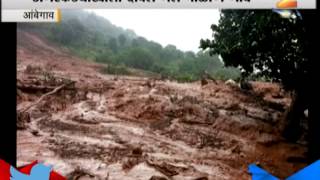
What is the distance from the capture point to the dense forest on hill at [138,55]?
696 centimetres

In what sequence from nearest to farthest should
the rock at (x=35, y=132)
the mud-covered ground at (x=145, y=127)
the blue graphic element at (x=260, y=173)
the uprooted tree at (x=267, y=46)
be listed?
the blue graphic element at (x=260, y=173) → the uprooted tree at (x=267, y=46) → the mud-covered ground at (x=145, y=127) → the rock at (x=35, y=132)

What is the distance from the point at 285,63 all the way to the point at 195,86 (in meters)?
2.48

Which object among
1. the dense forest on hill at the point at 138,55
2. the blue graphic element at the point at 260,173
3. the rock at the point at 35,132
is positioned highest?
the dense forest on hill at the point at 138,55

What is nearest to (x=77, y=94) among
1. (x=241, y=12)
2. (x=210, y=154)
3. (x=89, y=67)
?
(x=89, y=67)

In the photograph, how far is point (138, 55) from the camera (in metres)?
7.36

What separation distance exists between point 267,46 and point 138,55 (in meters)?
3.02

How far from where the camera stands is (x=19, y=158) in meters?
4.68

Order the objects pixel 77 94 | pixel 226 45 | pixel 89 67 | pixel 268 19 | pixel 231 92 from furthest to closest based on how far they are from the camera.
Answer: pixel 89 67 → pixel 231 92 → pixel 77 94 → pixel 226 45 → pixel 268 19

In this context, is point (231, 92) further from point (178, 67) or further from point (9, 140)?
point (9, 140)

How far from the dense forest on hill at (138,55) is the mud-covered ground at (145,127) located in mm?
265

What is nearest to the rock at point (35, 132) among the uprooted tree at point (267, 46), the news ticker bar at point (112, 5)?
the uprooted tree at point (267, 46)

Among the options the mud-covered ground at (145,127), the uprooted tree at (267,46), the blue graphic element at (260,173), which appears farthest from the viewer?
the mud-covered ground at (145,127)

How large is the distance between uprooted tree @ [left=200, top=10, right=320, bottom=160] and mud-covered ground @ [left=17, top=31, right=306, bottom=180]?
0.85 m

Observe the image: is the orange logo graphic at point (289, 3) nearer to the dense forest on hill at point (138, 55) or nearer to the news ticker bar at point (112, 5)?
the news ticker bar at point (112, 5)
